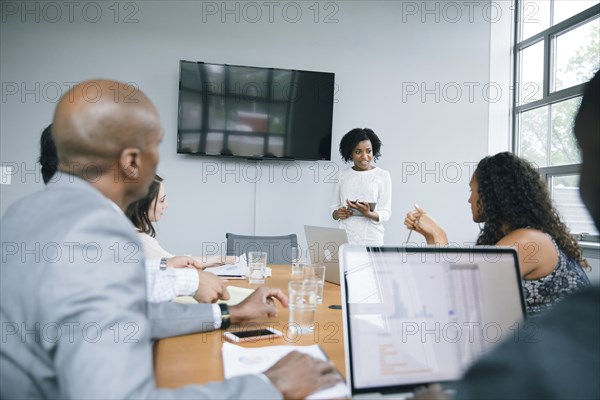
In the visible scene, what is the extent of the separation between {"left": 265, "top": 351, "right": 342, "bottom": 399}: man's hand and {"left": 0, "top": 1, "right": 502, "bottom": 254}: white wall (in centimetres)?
358

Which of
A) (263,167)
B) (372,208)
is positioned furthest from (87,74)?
(372,208)

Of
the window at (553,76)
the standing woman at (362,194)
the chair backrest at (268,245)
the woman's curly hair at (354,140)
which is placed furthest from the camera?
the window at (553,76)

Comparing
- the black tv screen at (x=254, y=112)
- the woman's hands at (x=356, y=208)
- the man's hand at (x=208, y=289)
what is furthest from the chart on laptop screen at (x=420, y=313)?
the black tv screen at (x=254, y=112)

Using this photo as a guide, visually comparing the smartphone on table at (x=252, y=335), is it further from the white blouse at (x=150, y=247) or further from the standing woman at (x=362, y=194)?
the standing woman at (x=362, y=194)

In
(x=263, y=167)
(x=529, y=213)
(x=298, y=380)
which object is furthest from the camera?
(x=263, y=167)

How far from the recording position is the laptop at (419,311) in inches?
35.0

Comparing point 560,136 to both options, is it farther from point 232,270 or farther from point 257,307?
point 257,307

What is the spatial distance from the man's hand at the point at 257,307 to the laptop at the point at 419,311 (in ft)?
1.67

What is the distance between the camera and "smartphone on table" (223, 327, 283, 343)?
123 cm

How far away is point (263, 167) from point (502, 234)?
113 inches

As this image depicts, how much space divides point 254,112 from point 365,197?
4.41 feet

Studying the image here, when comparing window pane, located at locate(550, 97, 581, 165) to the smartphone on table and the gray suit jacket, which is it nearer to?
the smartphone on table

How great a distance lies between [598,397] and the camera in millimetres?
390

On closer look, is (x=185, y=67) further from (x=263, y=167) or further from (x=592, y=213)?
(x=592, y=213)
